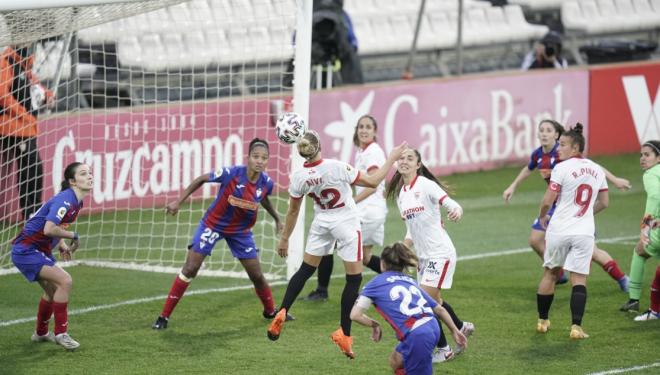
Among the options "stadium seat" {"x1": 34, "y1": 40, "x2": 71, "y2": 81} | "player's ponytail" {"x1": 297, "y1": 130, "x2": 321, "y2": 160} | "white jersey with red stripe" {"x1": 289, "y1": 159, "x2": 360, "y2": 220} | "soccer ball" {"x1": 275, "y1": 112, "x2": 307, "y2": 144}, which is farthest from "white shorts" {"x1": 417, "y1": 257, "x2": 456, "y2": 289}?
"stadium seat" {"x1": 34, "y1": 40, "x2": 71, "y2": 81}

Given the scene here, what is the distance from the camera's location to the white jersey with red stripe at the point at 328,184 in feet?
33.9

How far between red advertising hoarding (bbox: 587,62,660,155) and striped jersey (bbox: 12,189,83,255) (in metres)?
A: 13.4

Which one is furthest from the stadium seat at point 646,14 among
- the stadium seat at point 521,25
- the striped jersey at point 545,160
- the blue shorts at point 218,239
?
the blue shorts at point 218,239

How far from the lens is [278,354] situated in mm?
10172

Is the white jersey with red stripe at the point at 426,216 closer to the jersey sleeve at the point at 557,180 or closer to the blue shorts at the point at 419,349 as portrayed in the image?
the jersey sleeve at the point at 557,180

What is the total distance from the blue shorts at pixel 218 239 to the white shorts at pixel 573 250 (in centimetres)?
287

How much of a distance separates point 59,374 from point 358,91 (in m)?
10.1

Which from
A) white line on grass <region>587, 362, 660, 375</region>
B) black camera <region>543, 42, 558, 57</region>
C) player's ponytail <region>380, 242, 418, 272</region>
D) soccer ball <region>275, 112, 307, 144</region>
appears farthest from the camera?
black camera <region>543, 42, 558, 57</region>

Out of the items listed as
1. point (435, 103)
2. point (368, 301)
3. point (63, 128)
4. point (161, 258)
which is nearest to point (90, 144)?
point (63, 128)

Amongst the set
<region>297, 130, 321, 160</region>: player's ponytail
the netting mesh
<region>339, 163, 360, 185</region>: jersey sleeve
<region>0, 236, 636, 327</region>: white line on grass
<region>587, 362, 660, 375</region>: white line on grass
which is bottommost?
<region>0, 236, 636, 327</region>: white line on grass

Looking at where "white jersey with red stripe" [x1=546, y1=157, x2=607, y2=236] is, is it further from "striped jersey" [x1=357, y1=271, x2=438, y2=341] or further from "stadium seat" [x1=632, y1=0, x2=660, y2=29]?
"stadium seat" [x1=632, y1=0, x2=660, y2=29]

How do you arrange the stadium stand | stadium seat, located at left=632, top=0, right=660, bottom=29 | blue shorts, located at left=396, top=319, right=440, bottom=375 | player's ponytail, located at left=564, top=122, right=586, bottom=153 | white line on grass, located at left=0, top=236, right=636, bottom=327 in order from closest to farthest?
1. blue shorts, located at left=396, top=319, right=440, bottom=375
2. player's ponytail, located at left=564, top=122, right=586, bottom=153
3. white line on grass, located at left=0, top=236, right=636, bottom=327
4. the stadium stand
5. stadium seat, located at left=632, top=0, right=660, bottom=29

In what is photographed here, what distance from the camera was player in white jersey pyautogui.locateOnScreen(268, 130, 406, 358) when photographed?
33.8 ft

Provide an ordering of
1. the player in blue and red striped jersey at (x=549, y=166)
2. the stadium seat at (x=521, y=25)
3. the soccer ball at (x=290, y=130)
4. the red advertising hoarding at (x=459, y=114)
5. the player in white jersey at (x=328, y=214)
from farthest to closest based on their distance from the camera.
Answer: the stadium seat at (x=521, y=25) < the red advertising hoarding at (x=459, y=114) < the player in blue and red striped jersey at (x=549, y=166) < the soccer ball at (x=290, y=130) < the player in white jersey at (x=328, y=214)
